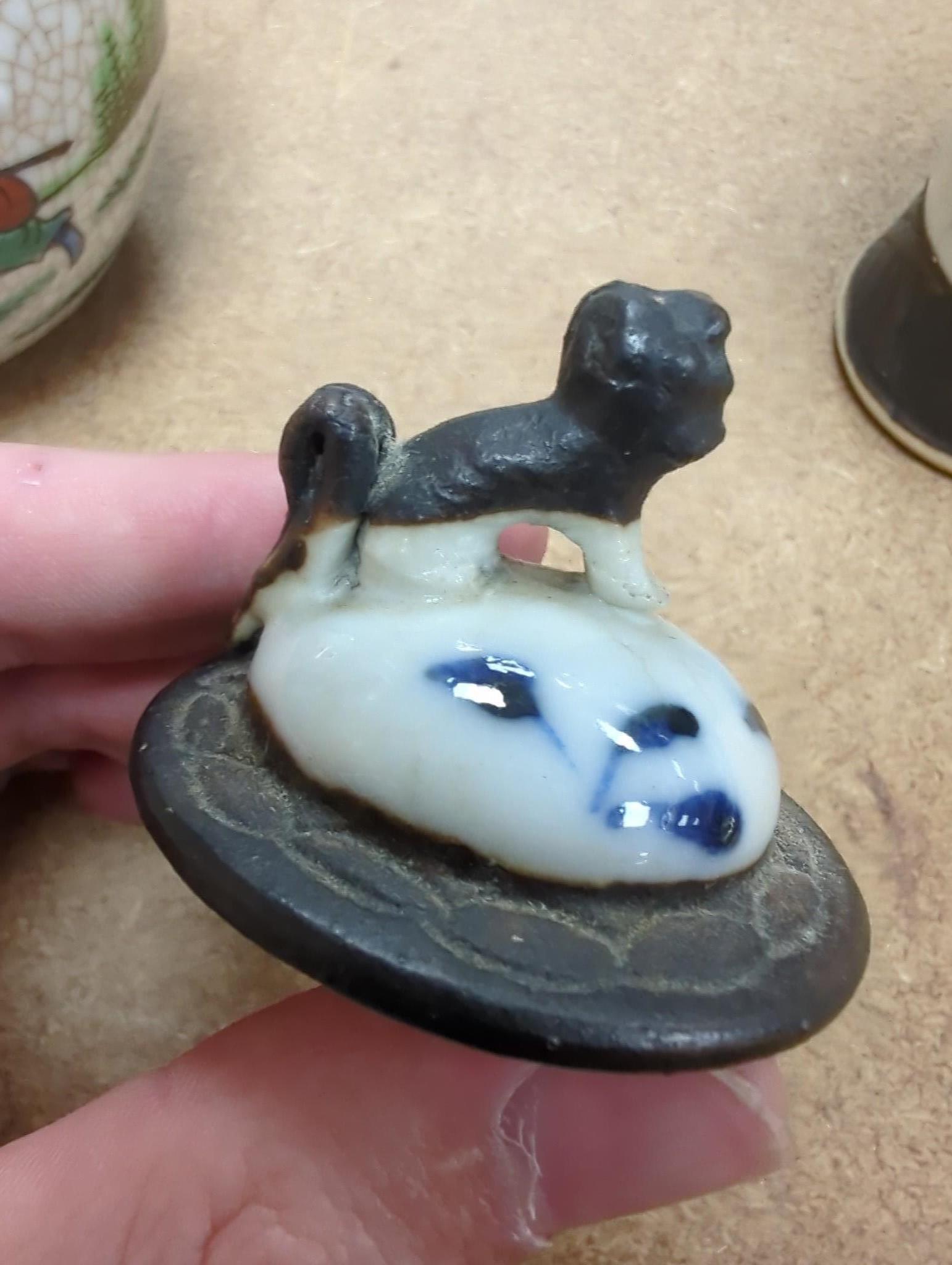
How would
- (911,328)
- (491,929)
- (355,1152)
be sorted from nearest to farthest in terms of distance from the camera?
1. (491,929)
2. (355,1152)
3. (911,328)

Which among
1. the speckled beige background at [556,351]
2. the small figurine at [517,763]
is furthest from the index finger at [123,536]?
the small figurine at [517,763]

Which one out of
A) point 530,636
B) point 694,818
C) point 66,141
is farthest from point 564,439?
point 66,141

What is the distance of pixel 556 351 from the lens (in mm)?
1656

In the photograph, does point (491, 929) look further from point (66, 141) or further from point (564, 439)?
point (66, 141)

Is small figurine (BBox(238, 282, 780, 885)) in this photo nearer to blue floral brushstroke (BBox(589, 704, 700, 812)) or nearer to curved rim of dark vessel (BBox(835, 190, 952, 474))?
blue floral brushstroke (BBox(589, 704, 700, 812))

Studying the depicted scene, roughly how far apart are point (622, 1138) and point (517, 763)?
0.39m

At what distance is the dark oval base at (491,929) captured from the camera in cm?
60

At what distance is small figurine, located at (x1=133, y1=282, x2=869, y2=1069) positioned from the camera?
2.04ft

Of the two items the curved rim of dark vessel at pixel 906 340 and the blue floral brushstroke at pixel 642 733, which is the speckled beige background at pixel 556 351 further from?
the blue floral brushstroke at pixel 642 733

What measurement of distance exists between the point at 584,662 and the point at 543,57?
158cm

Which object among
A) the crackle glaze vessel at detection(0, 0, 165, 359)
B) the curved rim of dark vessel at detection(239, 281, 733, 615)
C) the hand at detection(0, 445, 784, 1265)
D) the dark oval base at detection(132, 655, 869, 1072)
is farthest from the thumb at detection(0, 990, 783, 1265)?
the crackle glaze vessel at detection(0, 0, 165, 359)

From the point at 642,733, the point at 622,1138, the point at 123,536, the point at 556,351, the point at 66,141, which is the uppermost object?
the point at 66,141

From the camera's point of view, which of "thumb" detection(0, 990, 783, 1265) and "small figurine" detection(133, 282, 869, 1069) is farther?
"thumb" detection(0, 990, 783, 1265)

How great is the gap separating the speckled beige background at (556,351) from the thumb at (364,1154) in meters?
0.28
